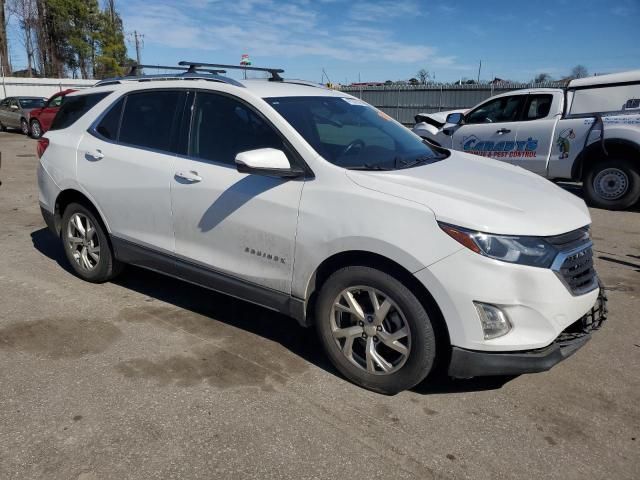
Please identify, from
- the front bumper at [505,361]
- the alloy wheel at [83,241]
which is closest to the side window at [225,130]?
the alloy wheel at [83,241]

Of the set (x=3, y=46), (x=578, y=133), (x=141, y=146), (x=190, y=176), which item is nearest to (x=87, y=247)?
(x=141, y=146)

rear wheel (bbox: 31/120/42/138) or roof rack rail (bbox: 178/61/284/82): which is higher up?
roof rack rail (bbox: 178/61/284/82)

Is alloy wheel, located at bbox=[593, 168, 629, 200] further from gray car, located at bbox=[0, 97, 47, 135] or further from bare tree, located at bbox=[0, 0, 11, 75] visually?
bare tree, located at bbox=[0, 0, 11, 75]

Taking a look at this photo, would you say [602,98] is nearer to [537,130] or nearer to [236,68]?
[537,130]

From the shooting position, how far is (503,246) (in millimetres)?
2760

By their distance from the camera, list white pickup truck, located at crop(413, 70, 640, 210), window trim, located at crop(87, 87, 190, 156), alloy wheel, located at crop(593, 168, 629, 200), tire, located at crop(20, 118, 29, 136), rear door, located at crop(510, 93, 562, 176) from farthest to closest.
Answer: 1. tire, located at crop(20, 118, 29, 136)
2. rear door, located at crop(510, 93, 562, 176)
3. alloy wheel, located at crop(593, 168, 629, 200)
4. white pickup truck, located at crop(413, 70, 640, 210)
5. window trim, located at crop(87, 87, 190, 156)

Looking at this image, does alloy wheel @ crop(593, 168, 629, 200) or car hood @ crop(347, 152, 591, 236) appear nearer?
car hood @ crop(347, 152, 591, 236)

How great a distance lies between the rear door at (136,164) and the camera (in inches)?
158

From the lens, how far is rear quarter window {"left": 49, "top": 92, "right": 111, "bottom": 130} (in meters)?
4.71

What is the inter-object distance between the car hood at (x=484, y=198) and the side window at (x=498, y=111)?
6.21 m

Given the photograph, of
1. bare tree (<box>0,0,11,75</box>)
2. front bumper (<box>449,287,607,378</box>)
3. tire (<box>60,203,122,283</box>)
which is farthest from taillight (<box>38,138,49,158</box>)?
bare tree (<box>0,0,11,75</box>)

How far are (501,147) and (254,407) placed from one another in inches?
299

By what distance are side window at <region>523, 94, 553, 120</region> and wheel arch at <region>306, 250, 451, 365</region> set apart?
699cm

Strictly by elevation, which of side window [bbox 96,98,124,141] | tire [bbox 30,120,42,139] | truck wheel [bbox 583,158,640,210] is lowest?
tire [bbox 30,120,42,139]
